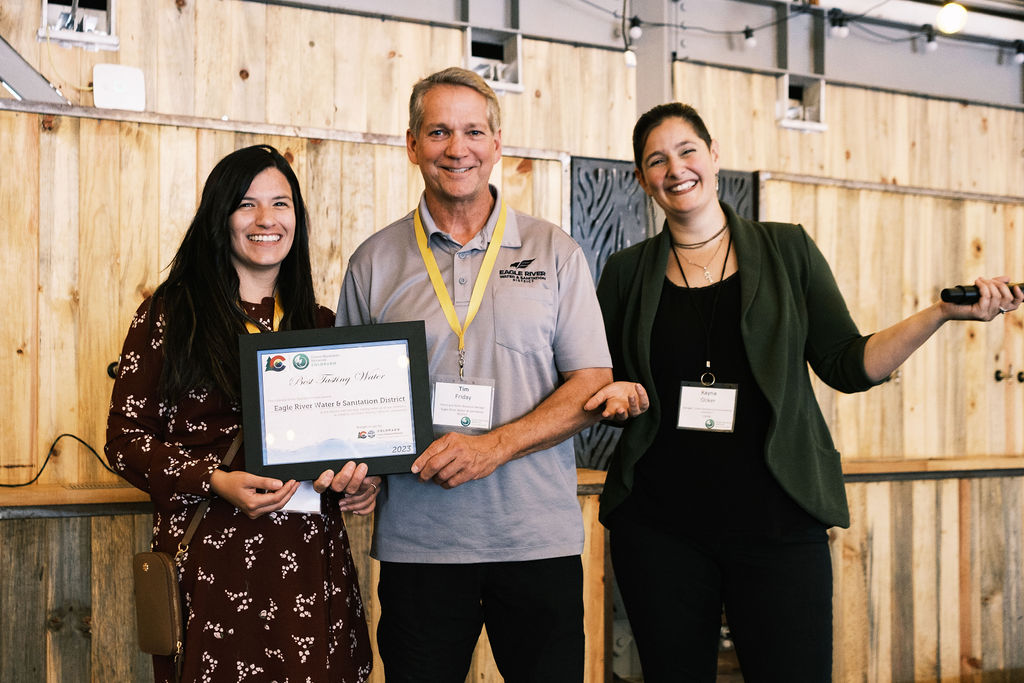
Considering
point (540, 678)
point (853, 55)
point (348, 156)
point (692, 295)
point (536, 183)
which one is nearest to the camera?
point (540, 678)

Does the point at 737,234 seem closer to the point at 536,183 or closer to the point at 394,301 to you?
the point at 394,301

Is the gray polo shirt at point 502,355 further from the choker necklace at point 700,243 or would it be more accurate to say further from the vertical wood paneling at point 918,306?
the vertical wood paneling at point 918,306

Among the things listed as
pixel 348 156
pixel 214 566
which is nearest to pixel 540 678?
pixel 214 566

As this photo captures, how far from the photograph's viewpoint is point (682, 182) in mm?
2006

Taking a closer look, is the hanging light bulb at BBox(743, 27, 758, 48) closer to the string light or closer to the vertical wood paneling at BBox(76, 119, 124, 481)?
the string light

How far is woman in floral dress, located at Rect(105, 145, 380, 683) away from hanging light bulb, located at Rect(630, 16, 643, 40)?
2.85 meters

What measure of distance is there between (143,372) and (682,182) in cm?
120

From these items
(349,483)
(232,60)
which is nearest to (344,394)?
(349,483)

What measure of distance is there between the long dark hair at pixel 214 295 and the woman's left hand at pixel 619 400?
619mm

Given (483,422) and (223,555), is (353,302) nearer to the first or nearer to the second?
(483,422)

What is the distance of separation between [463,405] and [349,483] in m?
0.27

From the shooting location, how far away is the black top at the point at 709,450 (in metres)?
1.86

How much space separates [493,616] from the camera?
182 cm

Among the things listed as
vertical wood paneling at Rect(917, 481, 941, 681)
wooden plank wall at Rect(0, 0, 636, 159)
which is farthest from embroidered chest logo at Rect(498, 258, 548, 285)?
wooden plank wall at Rect(0, 0, 636, 159)
